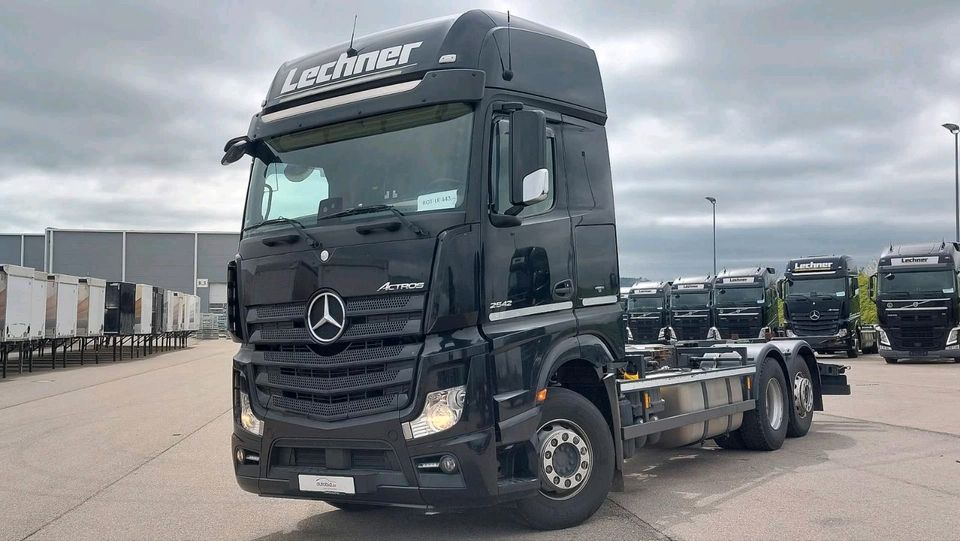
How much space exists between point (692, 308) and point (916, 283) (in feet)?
26.5

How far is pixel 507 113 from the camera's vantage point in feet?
17.9

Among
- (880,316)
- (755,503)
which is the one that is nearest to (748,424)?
(755,503)

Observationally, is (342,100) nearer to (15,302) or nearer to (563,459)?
(563,459)

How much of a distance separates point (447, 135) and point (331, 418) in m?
1.92

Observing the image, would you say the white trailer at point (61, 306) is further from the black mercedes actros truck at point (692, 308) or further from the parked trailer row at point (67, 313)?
the black mercedes actros truck at point (692, 308)

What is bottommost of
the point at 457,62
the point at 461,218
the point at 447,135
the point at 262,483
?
the point at 262,483

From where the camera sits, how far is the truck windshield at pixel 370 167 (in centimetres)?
529

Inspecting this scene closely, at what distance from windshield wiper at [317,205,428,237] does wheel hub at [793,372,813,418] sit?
20.8ft

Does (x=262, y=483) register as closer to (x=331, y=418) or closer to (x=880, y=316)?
(x=331, y=418)

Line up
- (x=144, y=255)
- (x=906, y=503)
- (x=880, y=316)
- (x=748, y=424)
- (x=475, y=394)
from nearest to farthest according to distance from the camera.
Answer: (x=475, y=394) < (x=906, y=503) < (x=748, y=424) < (x=880, y=316) < (x=144, y=255)

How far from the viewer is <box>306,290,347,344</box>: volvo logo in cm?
518

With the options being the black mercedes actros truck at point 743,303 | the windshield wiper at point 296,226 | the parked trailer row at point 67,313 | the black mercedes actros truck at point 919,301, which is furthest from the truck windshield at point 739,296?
the windshield wiper at point 296,226

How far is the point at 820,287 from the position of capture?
28297 mm

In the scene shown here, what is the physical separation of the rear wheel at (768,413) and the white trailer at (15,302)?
20.4m
